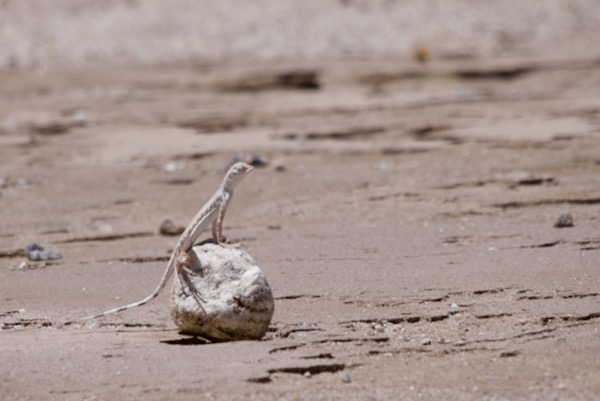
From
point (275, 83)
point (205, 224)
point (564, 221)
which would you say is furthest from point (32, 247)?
point (275, 83)

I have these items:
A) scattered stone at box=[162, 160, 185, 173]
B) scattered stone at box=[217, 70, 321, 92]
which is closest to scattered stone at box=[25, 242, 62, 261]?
scattered stone at box=[162, 160, 185, 173]

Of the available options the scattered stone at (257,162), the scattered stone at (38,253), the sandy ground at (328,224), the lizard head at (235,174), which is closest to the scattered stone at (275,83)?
the sandy ground at (328,224)

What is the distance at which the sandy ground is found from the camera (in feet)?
16.2

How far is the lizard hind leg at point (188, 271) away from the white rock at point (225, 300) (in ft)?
0.04

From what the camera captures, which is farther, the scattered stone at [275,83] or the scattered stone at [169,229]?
the scattered stone at [275,83]

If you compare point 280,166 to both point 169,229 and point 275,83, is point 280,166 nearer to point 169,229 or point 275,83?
point 169,229

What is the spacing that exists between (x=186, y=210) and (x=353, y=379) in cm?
519

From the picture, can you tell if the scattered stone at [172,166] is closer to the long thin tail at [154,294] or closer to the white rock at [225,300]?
the long thin tail at [154,294]

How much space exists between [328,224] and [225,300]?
12.1 ft

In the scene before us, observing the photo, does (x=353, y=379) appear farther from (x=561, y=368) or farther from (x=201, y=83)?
(x=201, y=83)

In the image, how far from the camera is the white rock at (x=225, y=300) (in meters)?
5.22

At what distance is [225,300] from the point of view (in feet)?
17.1

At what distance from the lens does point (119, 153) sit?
42.4 ft

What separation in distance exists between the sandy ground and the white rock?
107 mm
